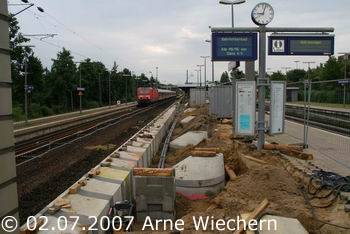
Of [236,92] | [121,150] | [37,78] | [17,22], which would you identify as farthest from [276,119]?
[37,78]

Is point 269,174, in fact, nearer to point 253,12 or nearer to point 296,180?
point 296,180

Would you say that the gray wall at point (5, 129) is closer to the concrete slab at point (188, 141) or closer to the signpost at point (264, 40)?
the signpost at point (264, 40)

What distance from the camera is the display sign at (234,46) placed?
15195 millimetres

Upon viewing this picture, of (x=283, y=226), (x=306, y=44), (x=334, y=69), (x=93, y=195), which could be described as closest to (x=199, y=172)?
(x=93, y=195)

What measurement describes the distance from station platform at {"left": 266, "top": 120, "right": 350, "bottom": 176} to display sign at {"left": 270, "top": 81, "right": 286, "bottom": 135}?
1.50m

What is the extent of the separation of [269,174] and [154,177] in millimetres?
2846

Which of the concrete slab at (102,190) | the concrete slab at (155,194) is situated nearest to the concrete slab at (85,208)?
the concrete slab at (102,190)

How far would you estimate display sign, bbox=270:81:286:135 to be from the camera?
51.1 ft

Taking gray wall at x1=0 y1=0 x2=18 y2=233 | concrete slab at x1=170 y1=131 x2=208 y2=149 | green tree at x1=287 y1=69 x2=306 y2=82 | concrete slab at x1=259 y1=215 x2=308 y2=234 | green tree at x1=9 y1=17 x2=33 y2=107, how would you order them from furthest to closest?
green tree at x1=287 y1=69 x2=306 y2=82 → green tree at x1=9 y1=17 x2=33 y2=107 → concrete slab at x1=170 y1=131 x2=208 y2=149 → concrete slab at x1=259 y1=215 x2=308 y2=234 → gray wall at x1=0 y1=0 x2=18 y2=233

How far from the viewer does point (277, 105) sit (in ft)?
51.3

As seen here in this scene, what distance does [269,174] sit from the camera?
10.6 m

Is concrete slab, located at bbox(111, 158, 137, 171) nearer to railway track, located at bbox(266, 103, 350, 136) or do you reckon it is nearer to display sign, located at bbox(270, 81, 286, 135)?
display sign, located at bbox(270, 81, 286, 135)

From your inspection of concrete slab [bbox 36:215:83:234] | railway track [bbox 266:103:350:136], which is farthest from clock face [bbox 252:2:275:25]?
concrete slab [bbox 36:215:83:234]

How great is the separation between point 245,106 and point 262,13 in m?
3.05
